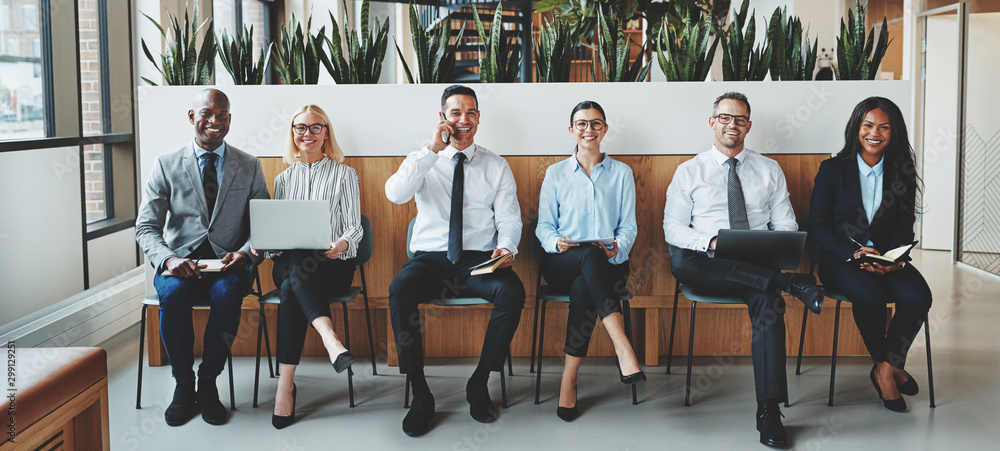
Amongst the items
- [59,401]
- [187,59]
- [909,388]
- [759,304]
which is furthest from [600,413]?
[187,59]

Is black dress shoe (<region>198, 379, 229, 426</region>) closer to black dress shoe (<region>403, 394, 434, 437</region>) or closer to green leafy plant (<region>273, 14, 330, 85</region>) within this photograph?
black dress shoe (<region>403, 394, 434, 437</region>)

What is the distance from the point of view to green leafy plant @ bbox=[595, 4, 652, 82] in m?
3.57

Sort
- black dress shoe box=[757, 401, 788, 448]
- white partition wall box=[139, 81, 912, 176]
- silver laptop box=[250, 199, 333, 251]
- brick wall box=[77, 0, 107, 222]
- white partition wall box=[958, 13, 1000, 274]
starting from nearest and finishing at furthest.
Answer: black dress shoe box=[757, 401, 788, 448] < silver laptop box=[250, 199, 333, 251] < white partition wall box=[139, 81, 912, 176] < brick wall box=[77, 0, 107, 222] < white partition wall box=[958, 13, 1000, 274]

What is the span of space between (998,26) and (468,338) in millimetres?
5358

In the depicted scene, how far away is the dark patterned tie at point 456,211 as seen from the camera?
3.15 metres

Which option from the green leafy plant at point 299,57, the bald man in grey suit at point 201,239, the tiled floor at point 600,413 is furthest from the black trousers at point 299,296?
the green leafy plant at point 299,57

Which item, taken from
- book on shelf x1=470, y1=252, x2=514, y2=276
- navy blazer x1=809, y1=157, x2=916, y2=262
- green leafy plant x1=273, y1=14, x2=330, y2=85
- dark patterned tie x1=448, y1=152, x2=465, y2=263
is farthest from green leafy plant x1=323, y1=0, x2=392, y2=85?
navy blazer x1=809, y1=157, x2=916, y2=262

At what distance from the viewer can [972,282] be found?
5.55 meters

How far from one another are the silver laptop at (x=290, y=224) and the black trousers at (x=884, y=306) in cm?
210

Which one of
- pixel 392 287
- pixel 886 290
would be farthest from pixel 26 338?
pixel 886 290

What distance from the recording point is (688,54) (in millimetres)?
3570

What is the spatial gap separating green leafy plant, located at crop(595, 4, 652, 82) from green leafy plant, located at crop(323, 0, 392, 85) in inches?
40.7

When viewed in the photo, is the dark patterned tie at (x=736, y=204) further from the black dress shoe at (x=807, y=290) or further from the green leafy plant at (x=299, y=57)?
the green leafy plant at (x=299, y=57)

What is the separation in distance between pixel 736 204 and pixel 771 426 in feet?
3.29
